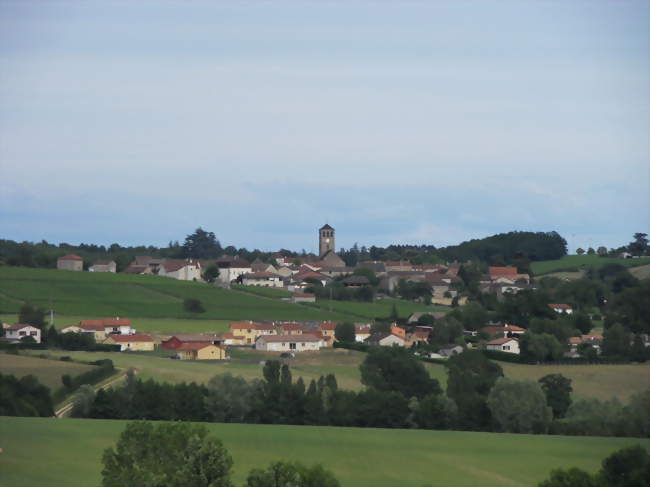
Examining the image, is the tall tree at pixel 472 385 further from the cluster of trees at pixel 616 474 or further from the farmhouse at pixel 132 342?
the farmhouse at pixel 132 342

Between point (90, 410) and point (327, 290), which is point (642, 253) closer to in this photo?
point (327, 290)

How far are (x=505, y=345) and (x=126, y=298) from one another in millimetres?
33513

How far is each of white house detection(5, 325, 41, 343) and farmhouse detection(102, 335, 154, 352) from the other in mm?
4216

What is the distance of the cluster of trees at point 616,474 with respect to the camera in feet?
118

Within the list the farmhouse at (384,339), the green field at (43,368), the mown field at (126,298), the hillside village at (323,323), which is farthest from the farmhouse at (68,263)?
the green field at (43,368)

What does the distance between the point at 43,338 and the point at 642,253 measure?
365 feet

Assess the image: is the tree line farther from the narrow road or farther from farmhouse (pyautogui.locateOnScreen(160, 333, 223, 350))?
farmhouse (pyautogui.locateOnScreen(160, 333, 223, 350))

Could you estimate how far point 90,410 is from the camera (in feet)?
186

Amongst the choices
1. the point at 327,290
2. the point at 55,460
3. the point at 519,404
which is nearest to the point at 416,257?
the point at 327,290

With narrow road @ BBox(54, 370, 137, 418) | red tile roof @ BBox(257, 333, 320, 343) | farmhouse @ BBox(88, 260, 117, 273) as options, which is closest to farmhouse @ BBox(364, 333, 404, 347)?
red tile roof @ BBox(257, 333, 320, 343)

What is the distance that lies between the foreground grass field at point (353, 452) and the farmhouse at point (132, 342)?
3385 centimetres

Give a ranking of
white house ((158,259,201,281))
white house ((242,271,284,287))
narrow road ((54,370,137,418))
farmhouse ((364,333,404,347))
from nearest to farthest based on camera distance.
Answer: narrow road ((54,370,137,418)) → farmhouse ((364,333,404,347)) → white house ((242,271,284,287)) → white house ((158,259,201,281))

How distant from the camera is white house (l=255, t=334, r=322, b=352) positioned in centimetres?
8950

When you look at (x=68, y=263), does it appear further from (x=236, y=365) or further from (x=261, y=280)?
(x=236, y=365)
